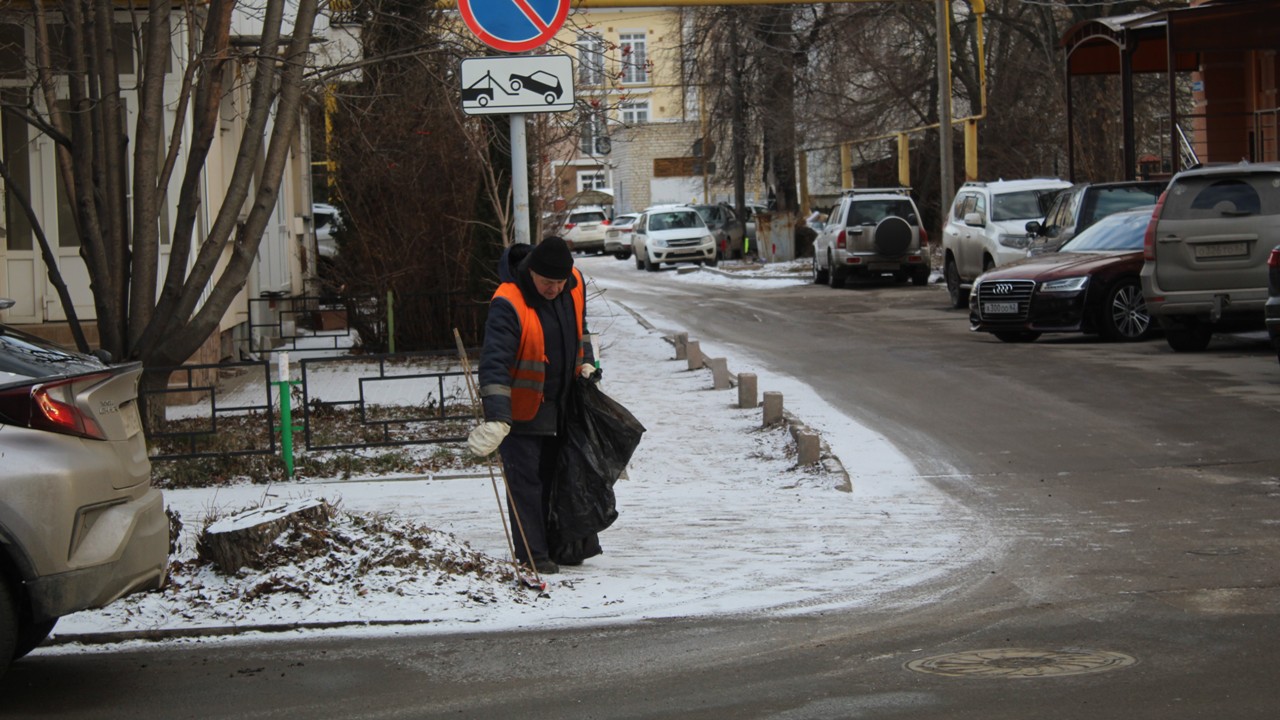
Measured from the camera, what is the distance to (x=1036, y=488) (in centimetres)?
943

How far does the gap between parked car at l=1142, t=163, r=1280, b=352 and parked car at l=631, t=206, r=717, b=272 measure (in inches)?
1006

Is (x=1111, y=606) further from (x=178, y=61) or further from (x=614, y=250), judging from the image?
(x=614, y=250)

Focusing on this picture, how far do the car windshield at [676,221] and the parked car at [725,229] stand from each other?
191 cm

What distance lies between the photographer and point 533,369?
7031 millimetres

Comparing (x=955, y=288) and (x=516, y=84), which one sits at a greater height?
(x=516, y=84)

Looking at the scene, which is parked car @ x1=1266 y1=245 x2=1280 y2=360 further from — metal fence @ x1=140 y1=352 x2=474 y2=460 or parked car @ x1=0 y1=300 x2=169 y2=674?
parked car @ x1=0 y1=300 x2=169 y2=674

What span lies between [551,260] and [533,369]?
1.70ft

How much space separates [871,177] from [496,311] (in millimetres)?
38747

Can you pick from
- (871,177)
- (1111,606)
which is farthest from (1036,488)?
(871,177)

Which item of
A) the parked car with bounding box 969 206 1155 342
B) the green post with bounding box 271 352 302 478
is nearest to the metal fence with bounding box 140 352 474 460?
the green post with bounding box 271 352 302 478

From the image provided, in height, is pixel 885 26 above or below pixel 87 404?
above

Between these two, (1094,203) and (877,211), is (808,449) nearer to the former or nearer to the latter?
(1094,203)

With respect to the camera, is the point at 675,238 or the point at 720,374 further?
the point at 675,238

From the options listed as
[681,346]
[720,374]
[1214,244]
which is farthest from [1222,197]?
[681,346]
